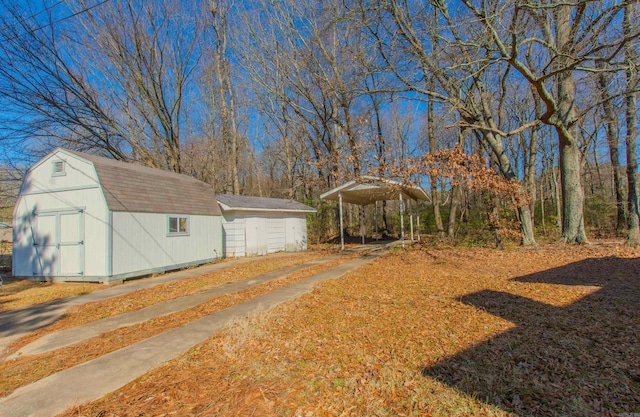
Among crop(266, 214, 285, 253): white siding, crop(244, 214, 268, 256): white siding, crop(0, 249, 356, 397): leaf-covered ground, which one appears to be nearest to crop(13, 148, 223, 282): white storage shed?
crop(0, 249, 356, 397): leaf-covered ground

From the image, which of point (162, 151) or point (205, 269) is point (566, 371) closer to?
point (205, 269)

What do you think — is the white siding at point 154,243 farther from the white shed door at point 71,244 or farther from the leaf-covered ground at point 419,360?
the leaf-covered ground at point 419,360

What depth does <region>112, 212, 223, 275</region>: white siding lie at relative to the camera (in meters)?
10.0

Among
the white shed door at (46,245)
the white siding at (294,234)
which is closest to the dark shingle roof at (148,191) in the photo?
the white shed door at (46,245)

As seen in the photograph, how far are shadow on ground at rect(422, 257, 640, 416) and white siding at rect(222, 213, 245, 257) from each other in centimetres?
1173

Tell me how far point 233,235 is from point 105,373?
12.0 metres

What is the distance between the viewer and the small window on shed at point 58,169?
10.4 m

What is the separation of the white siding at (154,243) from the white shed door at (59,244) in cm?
115

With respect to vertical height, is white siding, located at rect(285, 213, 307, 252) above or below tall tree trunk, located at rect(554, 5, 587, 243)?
below

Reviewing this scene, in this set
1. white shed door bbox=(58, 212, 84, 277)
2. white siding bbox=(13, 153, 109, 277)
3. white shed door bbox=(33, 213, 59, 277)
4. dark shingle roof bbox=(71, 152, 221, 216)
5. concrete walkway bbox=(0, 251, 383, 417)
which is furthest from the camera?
white shed door bbox=(33, 213, 59, 277)

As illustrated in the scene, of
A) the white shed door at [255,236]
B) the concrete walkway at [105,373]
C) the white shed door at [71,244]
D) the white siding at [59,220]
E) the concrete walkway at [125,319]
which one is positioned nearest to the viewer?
the concrete walkway at [105,373]

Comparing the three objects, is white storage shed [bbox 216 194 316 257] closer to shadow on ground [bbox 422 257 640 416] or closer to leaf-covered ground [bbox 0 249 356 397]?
leaf-covered ground [bbox 0 249 356 397]

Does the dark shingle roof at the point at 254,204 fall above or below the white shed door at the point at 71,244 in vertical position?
above

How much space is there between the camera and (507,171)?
1242 centimetres
